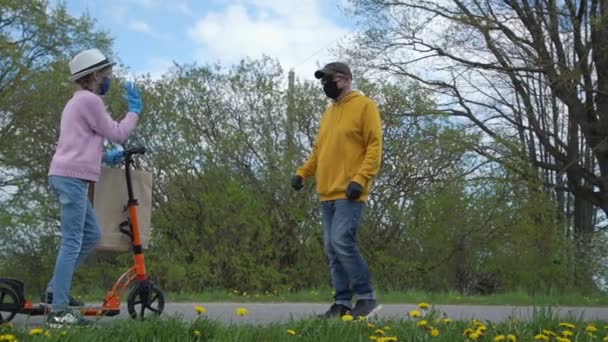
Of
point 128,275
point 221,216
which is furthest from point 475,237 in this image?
point 128,275

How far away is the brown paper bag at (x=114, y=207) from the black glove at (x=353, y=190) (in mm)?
1345

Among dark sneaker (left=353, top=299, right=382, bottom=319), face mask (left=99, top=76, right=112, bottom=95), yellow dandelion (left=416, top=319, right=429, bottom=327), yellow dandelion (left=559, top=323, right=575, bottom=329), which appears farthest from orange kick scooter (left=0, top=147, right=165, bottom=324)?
yellow dandelion (left=559, top=323, right=575, bottom=329)

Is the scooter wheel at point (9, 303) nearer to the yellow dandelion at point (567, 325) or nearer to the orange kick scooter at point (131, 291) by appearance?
the orange kick scooter at point (131, 291)

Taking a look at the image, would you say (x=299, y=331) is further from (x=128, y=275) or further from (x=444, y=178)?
(x=444, y=178)

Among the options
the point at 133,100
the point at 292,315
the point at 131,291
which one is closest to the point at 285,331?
the point at 292,315

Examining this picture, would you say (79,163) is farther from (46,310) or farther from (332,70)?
(332,70)

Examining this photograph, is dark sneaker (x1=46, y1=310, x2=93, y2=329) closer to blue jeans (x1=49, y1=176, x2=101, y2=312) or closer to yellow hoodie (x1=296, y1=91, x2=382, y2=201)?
blue jeans (x1=49, y1=176, x2=101, y2=312)

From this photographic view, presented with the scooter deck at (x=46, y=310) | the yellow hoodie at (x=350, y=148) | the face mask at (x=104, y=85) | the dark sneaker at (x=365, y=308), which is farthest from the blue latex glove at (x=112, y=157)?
the dark sneaker at (x=365, y=308)

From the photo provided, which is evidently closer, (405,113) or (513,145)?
(405,113)

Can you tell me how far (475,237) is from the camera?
712 inches

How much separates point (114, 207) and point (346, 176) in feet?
5.26

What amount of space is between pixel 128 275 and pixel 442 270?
13121 millimetres

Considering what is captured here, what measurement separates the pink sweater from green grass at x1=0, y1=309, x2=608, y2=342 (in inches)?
50.4

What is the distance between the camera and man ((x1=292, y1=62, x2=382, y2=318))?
5.83 m
